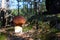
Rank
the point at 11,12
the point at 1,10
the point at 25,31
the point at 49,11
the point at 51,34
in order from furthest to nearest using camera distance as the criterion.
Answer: the point at 49,11, the point at 11,12, the point at 1,10, the point at 25,31, the point at 51,34

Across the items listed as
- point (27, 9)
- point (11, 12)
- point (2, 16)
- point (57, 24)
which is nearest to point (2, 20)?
point (2, 16)

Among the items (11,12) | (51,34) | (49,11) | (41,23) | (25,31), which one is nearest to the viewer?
(51,34)

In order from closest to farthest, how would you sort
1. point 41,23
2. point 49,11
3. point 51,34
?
point 51,34
point 41,23
point 49,11

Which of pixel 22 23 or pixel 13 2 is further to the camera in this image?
pixel 13 2

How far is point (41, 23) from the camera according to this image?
8.70 m

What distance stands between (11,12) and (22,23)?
2308 millimetres

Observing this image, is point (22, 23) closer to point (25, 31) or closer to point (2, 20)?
point (25, 31)

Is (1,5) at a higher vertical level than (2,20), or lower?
higher

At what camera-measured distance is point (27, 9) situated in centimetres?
1087

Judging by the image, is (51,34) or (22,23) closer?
(51,34)

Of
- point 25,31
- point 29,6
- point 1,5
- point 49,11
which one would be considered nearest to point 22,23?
point 25,31

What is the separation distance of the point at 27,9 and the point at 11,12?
90 cm

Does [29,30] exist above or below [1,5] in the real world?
below

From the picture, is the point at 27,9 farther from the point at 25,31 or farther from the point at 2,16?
the point at 25,31
